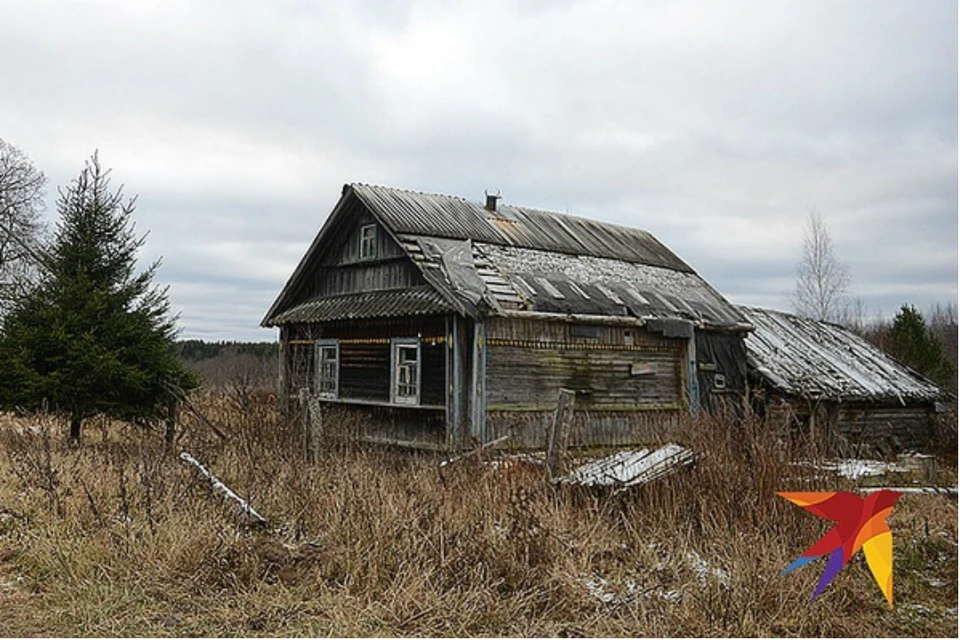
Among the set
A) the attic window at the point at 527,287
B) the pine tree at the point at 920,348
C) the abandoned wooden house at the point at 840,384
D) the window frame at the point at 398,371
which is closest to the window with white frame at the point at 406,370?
the window frame at the point at 398,371

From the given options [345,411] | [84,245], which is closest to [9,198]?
[84,245]

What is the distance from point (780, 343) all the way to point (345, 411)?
32.5 ft

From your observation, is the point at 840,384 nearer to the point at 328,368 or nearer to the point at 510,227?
the point at 510,227

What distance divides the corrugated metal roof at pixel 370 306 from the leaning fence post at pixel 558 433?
161 inches

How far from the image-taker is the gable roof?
1305 centimetres

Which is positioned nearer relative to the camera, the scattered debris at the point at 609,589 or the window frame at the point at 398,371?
the scattered debris at the point at 609,589

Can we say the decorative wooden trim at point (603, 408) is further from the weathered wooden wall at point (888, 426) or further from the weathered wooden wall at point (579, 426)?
the weathered wooden wall at point (888, 426)

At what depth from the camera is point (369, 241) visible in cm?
1506

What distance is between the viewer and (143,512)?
7117 mm

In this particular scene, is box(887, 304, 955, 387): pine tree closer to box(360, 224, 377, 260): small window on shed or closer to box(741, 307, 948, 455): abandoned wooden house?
box(741, 307, 948, 455): abandoned wooden house

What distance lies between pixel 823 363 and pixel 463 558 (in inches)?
559

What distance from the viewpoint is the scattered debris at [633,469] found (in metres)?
7.30

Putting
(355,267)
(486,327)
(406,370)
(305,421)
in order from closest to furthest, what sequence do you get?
Answer: (305,421)
(486,327)
(406,370)
(355,267)

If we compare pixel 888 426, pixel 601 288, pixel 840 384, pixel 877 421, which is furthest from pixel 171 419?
pixel 888 426
